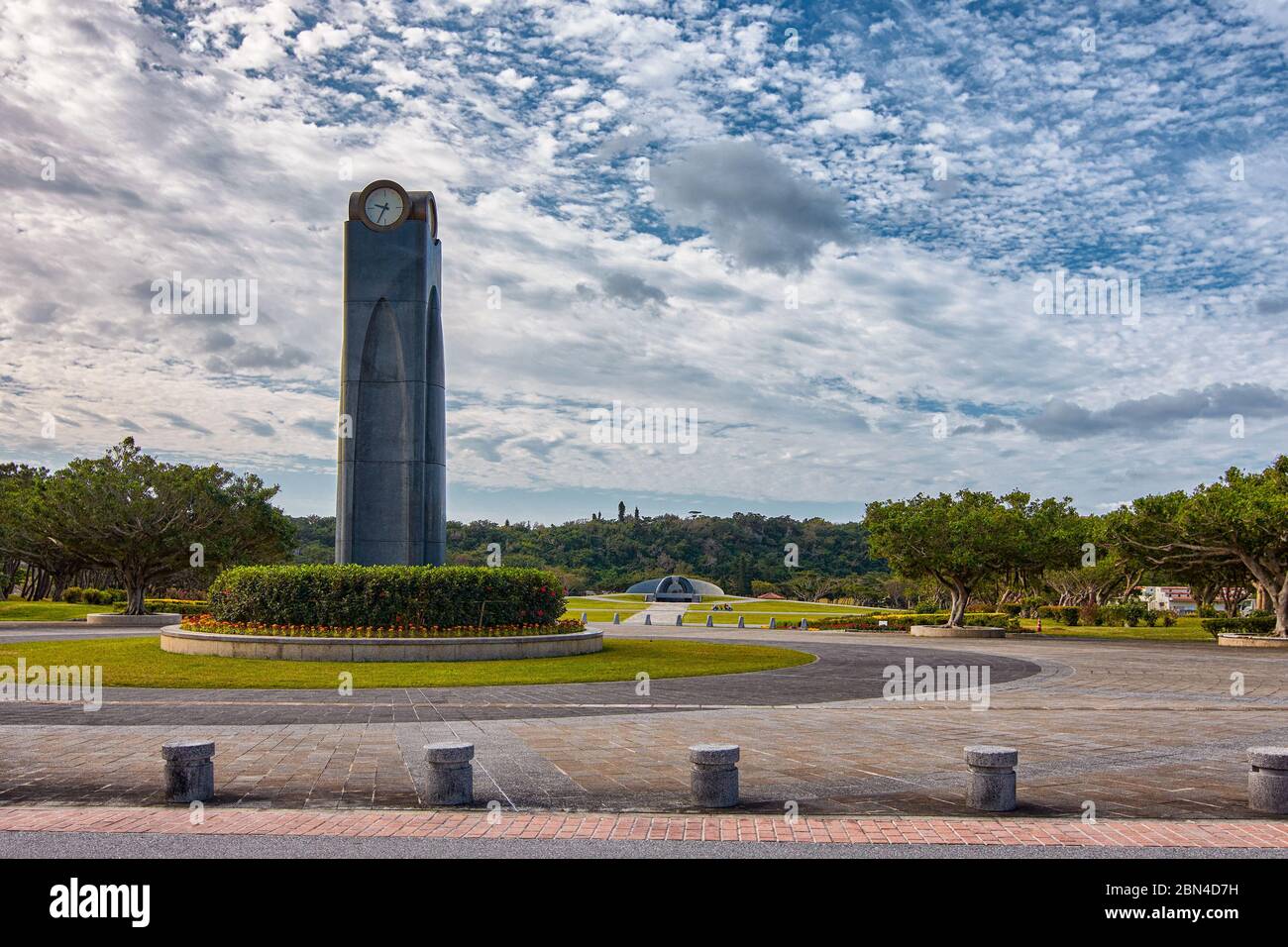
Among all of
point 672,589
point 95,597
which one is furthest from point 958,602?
→ point 672,589

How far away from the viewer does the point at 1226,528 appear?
34.0 metres

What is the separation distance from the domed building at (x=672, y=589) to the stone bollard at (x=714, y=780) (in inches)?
2765

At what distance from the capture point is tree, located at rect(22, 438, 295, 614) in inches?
1452

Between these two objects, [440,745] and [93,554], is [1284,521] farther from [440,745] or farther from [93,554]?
[93,554]

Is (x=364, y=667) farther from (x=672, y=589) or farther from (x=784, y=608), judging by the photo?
(x=672, y=589)

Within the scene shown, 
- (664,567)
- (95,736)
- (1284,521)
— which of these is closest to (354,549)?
(95,736)

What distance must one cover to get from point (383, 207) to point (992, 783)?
22.7 m

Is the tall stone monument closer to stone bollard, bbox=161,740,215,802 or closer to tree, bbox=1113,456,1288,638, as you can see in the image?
stone bollard, bbox=161,740,215,802

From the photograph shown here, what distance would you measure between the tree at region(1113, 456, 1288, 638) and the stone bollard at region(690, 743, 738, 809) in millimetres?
30281

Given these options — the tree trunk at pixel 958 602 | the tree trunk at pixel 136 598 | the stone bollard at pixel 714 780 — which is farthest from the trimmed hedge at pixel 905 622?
the stone bollard at pixel 714 780

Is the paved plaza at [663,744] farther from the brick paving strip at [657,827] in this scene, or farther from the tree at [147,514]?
the tree at [147,514]

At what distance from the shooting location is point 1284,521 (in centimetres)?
3212
